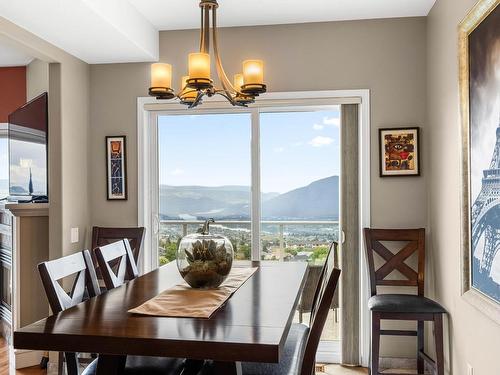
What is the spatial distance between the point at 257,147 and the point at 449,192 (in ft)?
5.16

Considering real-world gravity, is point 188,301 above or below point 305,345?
above

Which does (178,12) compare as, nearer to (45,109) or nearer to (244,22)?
(244,22)

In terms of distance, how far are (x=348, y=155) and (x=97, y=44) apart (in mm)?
2105

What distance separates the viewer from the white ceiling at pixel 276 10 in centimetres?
335

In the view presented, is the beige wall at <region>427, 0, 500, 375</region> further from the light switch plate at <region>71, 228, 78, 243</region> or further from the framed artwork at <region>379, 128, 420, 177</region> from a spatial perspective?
the light switch plate at <region>71, 228, 78, 243</region>

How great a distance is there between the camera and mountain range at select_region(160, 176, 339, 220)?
152 inches

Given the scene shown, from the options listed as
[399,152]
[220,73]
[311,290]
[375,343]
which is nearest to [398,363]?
[375,343]

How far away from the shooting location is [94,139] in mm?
4059

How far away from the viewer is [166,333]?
1593 mm

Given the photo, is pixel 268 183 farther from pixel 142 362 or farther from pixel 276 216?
pixel 142 362

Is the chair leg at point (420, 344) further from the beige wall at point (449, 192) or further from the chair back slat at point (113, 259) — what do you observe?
the chair back slat at point (113, 259)

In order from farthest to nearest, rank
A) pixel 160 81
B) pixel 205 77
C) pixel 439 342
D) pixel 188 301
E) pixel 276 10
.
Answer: pixel 276 10 → pixel 439 342 → pixel 160 81 → pixel 205 77 → pixel 188 301

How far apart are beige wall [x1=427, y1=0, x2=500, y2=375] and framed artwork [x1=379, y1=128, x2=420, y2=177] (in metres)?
0.14

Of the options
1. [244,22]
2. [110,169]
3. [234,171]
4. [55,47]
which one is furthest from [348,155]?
[55,47]
